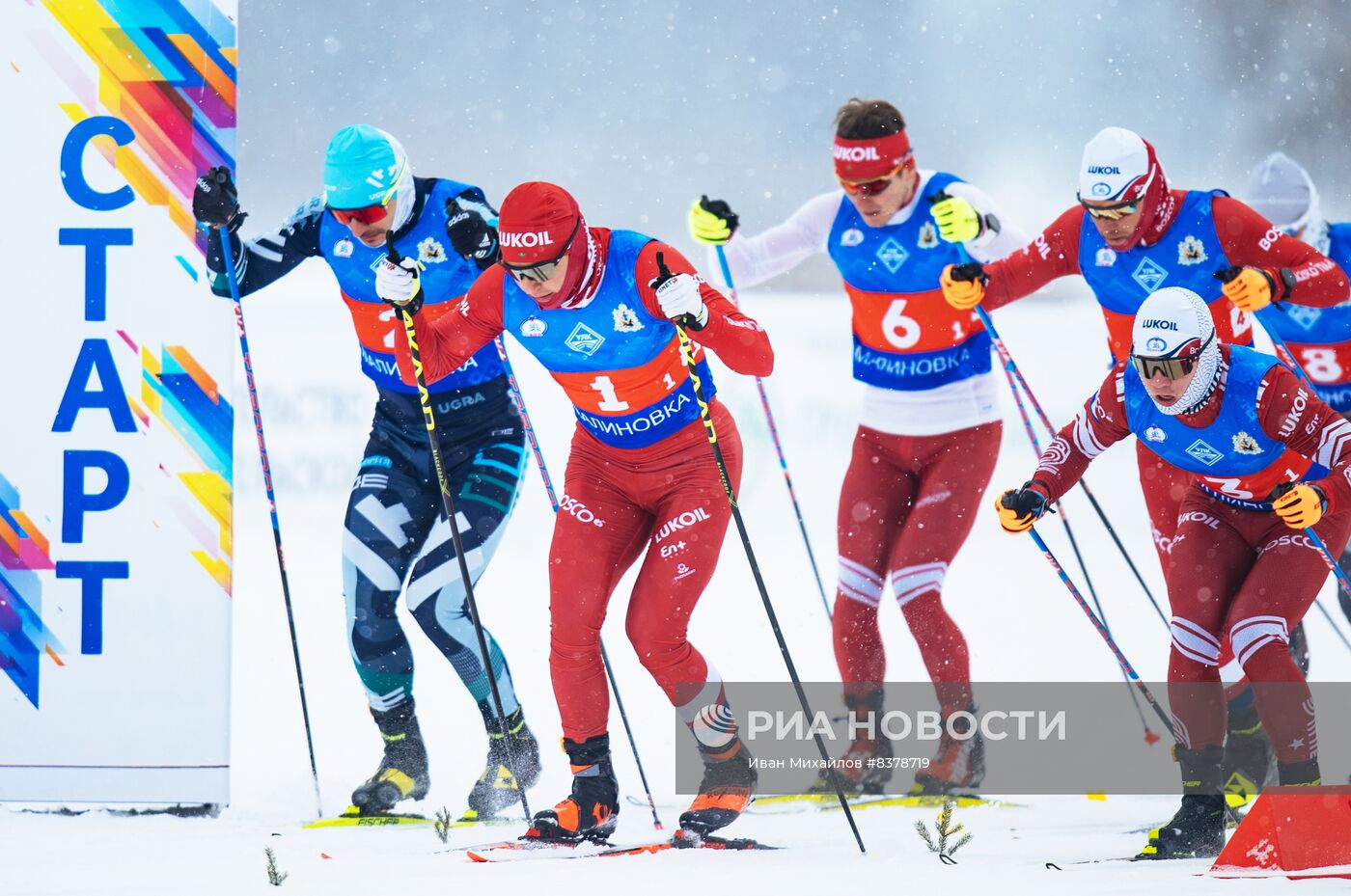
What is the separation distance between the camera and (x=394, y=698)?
413 centimetres

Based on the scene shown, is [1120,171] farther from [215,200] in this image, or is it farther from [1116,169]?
[215,200]

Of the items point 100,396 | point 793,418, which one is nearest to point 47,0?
point 100,396

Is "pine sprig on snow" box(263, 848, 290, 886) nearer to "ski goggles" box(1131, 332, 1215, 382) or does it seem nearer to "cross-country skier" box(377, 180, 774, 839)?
"cross-country skier" box(377, 180, 774, 839)

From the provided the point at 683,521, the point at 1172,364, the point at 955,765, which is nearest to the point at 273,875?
the point at 683,521

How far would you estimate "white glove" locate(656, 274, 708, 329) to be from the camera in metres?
3.35

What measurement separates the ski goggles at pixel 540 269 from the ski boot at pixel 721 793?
1.32 m

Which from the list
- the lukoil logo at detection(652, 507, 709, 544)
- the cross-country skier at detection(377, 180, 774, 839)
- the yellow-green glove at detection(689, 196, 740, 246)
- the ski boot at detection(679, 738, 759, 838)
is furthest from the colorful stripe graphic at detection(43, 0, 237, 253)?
the ski boot at detection(679, 738, 759, 838)

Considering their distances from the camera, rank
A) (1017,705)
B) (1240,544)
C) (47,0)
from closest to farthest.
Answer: (1240,544) → (47,0) → (1017,705)

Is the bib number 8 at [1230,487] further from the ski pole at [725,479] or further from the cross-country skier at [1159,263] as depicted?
the ski pole at [725,479]

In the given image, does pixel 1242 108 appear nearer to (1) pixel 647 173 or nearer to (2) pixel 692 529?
(1) pixel 647 173

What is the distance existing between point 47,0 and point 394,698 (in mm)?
2269

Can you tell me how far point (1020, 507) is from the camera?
3.53 meters

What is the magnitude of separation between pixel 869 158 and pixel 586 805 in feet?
6.81

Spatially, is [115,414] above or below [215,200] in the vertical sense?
below
